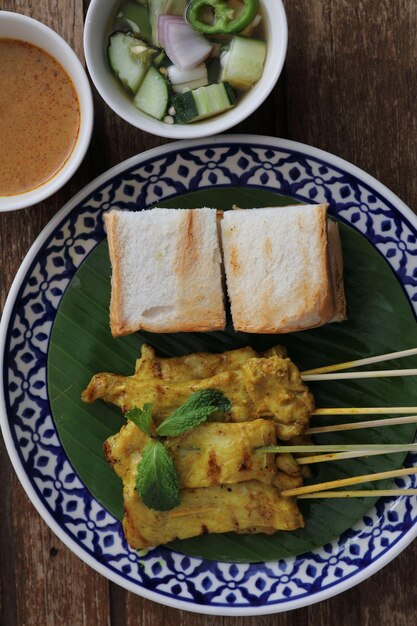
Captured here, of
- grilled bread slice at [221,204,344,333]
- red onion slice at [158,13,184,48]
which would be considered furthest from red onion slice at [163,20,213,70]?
grilled bread slice at [221,204,344,333]

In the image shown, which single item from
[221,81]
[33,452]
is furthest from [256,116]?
[33,452]

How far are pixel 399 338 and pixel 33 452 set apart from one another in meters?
1.64

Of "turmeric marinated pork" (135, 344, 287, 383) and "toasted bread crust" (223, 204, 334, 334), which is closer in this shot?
"toasted bread crust" (223, 204, 334, 334)

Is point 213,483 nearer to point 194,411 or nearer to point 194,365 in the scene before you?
point 194,411

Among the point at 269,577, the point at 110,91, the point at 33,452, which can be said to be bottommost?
the point at 269,577

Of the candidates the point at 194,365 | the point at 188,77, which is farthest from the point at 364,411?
the point at 188,77

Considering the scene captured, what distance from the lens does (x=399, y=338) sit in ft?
9.47

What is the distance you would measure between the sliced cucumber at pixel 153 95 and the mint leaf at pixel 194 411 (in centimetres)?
114

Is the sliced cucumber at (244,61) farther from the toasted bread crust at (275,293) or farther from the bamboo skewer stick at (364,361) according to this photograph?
the bamboo skewer stick at (364,361)

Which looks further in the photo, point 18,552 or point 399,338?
point 18,552

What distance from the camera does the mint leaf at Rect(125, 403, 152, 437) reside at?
2.66 meters

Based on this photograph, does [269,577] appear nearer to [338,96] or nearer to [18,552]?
[18,552]

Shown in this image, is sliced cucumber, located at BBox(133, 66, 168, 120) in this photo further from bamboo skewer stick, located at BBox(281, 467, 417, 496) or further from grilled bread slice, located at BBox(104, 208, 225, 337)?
A: bamboo skewer stick, located at BBox(281, 467, 417, 496)

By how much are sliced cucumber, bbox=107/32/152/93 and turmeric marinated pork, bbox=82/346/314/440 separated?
117 centimetres
